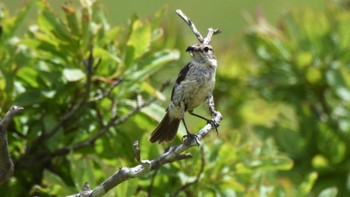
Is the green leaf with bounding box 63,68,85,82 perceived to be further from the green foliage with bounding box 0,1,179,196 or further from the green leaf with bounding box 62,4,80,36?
the green leaf with bounding box 62,4,80,36

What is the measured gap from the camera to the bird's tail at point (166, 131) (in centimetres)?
264

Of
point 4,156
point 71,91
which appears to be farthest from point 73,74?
point 4,156

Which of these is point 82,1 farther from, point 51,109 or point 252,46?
point 252,46

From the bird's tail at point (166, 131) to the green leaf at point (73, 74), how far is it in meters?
0.38

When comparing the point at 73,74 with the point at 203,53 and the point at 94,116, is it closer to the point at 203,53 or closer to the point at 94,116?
the point at 94,116

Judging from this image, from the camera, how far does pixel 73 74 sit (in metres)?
2.93

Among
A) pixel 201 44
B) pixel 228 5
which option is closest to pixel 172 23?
pixel 201 44

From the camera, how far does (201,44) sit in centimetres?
242

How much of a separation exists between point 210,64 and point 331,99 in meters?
2.20

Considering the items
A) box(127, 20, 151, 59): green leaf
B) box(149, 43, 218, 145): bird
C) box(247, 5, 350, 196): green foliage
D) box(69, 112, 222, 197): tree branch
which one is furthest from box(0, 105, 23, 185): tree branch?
box(247, 5, 350, 196): green foliage

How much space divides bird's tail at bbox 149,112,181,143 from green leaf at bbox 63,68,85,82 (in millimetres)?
379

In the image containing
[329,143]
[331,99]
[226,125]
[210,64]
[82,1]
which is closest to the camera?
[210,64]

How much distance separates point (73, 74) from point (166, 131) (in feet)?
1.44

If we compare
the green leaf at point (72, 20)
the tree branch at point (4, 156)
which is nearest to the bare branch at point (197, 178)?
the green leaf at point (72, 20)
